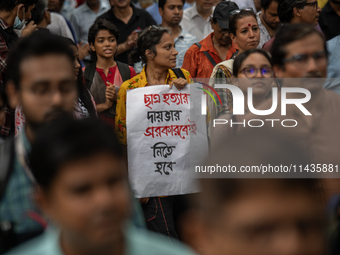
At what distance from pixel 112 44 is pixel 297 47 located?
3.41 metres

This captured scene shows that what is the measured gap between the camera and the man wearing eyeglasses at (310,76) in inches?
92.8

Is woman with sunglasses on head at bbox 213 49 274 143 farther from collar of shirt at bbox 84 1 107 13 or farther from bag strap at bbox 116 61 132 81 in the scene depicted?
collar of shirt at bbox 84 1 107 13

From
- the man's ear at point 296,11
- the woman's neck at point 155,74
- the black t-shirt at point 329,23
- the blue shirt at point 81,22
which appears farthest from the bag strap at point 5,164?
the blue shirt at point 81,22

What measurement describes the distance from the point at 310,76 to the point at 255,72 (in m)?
1.00

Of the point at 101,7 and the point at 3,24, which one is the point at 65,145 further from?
the point at 101,7

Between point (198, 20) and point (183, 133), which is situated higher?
point (198, 20)

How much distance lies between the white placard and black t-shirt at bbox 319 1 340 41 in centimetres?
243

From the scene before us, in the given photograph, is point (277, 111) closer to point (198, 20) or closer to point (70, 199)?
point (70, 199)

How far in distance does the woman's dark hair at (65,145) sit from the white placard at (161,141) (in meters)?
2.72

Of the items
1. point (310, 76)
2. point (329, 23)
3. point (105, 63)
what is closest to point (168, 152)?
point (105, 63)

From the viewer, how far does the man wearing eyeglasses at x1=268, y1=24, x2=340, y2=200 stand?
7.73 feet

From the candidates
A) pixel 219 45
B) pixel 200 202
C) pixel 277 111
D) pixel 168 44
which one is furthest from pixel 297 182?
pixel 219 45

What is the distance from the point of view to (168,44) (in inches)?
190

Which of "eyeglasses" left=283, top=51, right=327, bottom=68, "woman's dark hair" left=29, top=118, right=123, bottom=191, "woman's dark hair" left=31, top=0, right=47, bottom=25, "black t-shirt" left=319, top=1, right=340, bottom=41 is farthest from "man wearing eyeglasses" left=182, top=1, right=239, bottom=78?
"woman's dark hair" left=29, top=118, right=123, bottom=191
